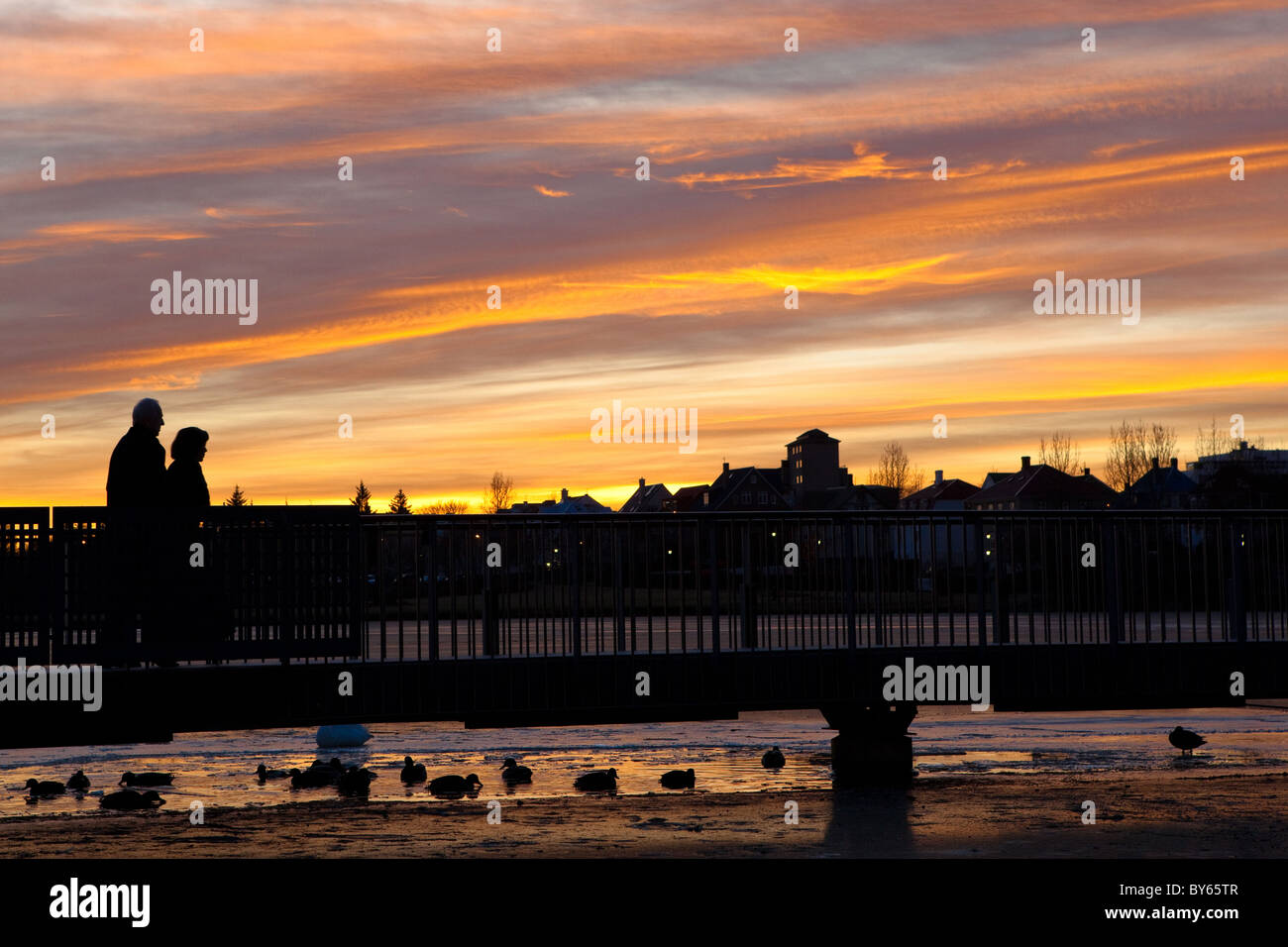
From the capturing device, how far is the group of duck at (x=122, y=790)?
21.1 m

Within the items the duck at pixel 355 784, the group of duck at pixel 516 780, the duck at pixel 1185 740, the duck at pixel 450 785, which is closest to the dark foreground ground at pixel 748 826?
the duck at pixel 450 785

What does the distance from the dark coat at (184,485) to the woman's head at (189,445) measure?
0.08 metres

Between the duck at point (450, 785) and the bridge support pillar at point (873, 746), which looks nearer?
the duck at point (450, 785)

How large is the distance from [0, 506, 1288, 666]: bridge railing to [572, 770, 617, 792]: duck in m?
2.98

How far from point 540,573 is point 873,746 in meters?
6.30

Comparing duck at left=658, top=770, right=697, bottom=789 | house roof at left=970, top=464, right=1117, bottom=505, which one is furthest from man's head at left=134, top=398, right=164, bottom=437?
house roof at left=970, top=464, right=1117, bottom=505

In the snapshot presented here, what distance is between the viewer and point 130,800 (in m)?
21.1

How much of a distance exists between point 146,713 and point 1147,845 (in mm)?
11256

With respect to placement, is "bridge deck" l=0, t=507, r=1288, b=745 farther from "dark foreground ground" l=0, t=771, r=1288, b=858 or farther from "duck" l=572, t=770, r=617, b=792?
"duck" l=572, t=770, r=617, b=792

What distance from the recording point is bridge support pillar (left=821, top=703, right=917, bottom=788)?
22.6 metres

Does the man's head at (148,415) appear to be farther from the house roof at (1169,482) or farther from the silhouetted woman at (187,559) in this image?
the house roof at (1169,482)
